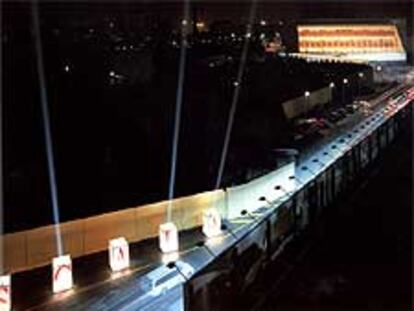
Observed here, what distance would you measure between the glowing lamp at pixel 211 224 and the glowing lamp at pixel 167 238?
578 millimetres

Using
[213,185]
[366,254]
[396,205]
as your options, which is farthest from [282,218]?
[213,185]

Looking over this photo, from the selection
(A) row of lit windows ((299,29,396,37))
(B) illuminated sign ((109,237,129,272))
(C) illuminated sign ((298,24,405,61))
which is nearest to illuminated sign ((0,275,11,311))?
(B) illuminated sign ((109,237,129,272))

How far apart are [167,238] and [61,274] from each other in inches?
66.6

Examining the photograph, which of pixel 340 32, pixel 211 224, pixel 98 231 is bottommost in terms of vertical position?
pixel 211 224

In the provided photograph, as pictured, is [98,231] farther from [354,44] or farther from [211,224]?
[354,44]

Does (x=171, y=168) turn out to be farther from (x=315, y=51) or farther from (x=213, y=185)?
(x=315, y=51)

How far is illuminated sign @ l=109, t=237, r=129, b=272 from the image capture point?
783 cm

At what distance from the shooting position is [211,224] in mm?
9016

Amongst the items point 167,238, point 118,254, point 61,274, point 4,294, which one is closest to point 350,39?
point 167,238

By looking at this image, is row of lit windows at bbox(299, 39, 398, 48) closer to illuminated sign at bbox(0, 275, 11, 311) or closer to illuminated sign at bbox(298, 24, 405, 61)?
illuminated sign at bbox(298, 24, 405, 61)

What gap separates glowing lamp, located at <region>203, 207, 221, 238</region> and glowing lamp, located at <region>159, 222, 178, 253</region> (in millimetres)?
578

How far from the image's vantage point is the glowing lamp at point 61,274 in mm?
7160

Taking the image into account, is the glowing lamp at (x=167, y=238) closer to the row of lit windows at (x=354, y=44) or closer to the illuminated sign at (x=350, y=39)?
the illuminated sign at (x=350, y=39)

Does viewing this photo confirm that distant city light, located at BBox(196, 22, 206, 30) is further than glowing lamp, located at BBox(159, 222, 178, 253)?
Yes
